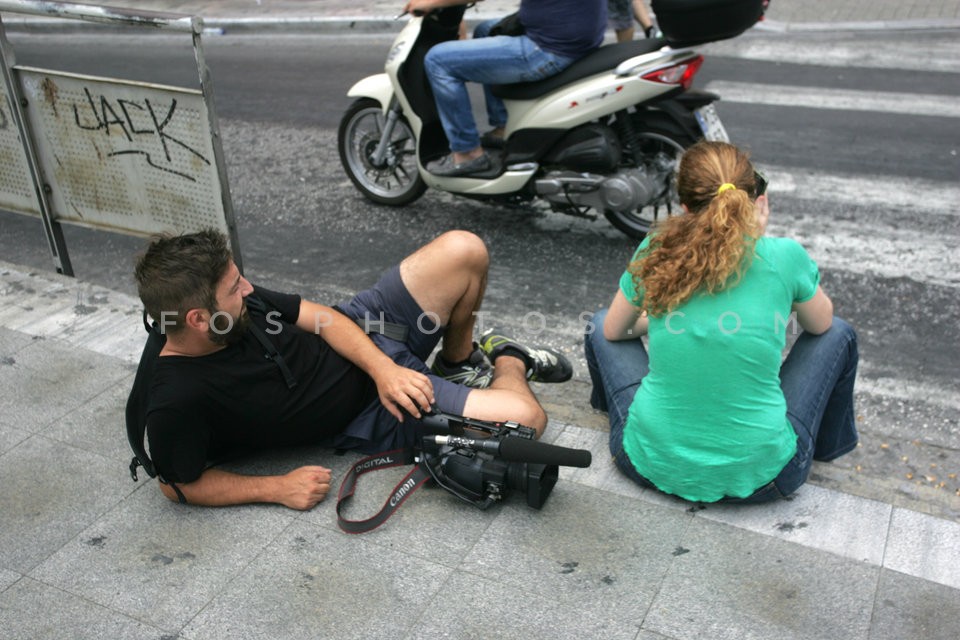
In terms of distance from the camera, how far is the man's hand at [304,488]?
3039 millimetres

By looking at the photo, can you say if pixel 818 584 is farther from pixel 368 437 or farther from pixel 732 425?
pixel 368 437

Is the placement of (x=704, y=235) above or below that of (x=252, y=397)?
above

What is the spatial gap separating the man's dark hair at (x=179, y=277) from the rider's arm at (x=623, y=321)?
1253 millimetres

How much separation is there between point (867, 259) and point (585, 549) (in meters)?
3.25

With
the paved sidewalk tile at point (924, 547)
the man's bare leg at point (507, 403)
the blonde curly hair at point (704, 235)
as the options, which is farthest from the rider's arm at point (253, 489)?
the paved sidewalk tile at point (924, 547)

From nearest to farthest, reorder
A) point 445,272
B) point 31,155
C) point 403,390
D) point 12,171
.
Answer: point 403,390 → point 445,272 → point 31,155 → point 12,171

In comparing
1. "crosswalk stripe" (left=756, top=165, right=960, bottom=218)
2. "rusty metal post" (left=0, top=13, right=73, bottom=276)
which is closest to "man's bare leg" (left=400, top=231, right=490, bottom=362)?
"rusty metal post" (left=0, top=13, right=73, bottom=276)

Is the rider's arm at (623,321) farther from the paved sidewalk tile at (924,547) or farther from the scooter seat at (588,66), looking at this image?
the scooter seat at (588,66)

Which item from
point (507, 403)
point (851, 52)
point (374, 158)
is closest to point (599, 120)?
point (374, 158)

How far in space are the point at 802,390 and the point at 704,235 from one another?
669 mm

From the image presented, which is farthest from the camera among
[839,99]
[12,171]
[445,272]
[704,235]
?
[839,99]

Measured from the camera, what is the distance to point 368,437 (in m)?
3.29

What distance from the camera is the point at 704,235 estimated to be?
2.79 metres

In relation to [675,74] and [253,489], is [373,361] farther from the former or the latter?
[675,74]
